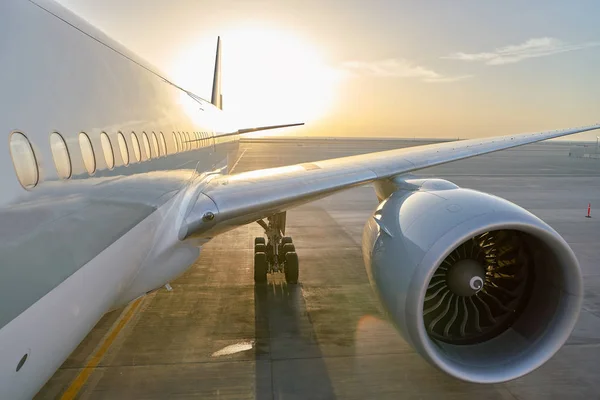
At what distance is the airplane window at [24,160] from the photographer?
2.33 metres

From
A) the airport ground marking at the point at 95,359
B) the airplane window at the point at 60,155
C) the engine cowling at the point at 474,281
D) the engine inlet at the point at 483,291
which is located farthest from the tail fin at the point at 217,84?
the airplane window at the point at 60,155

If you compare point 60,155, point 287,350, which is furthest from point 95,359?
point 60,155

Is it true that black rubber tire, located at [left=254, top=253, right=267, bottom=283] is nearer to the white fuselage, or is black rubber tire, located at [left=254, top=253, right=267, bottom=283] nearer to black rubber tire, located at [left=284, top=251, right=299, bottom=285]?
black rubber tire, located at [left=284, top=251, right=299, bottom=285]

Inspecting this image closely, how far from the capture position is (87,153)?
329 centimetres

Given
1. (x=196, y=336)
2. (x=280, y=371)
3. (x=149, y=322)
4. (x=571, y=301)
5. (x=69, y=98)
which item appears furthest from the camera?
(x=149, y=322)

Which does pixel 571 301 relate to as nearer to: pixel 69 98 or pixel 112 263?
pixel 112 263

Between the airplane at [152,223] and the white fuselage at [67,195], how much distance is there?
0.04ft

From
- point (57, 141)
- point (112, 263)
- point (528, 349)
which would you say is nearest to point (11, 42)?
point (57, 141)

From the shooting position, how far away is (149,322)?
7133 millimetres

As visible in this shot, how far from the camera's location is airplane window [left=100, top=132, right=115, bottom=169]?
3629 millimetres

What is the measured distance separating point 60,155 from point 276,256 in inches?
266

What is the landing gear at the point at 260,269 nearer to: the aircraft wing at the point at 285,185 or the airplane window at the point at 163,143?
the aircraft wing at the point at 285,185

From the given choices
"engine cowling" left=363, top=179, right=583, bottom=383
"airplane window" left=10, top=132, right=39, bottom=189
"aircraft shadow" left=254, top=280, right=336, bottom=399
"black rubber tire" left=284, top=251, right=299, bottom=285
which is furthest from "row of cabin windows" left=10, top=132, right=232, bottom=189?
"black rubber tire" left=284, top=251, right=299, bottom=285

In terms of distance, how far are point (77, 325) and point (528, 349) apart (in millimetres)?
4110
